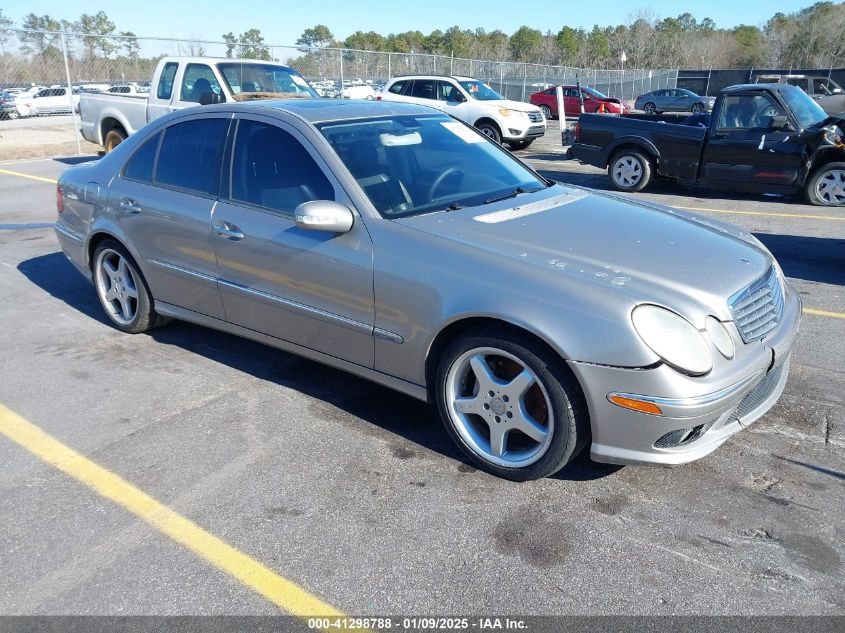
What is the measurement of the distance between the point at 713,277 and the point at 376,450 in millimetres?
1799

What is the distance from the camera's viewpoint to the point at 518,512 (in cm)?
307

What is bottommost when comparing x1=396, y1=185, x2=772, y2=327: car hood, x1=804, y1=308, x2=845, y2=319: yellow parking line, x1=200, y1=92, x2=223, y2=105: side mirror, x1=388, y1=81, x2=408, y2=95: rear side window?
x1=804, y1=308, x2=845, y2=319: yellow parking line

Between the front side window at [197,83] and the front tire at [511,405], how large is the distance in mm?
9202

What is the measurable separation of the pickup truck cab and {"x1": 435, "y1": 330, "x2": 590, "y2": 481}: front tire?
845cm

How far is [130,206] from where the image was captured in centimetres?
477

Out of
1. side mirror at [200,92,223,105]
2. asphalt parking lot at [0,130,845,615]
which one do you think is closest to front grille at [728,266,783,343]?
asphalt parking lot at [0,130,845,615]

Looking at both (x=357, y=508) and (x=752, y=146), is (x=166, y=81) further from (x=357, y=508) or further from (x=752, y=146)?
(x=357, y=508)

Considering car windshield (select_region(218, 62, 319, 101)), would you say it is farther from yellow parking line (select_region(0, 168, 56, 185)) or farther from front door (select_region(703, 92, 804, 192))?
front door (select_region(703, 92, 804, 192))

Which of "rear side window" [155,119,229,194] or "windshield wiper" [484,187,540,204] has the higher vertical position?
"rear side window" [155,119,229,194]

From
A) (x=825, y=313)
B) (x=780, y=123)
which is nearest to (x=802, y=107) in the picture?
(x=780, y=123)

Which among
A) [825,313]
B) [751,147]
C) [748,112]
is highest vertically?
[748,112]

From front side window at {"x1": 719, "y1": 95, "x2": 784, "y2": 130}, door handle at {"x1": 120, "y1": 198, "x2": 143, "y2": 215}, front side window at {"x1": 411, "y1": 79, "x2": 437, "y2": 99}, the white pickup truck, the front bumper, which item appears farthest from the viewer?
front side window at {"x1": 411, "y1": 79, "x2": 437, "y2": 99}

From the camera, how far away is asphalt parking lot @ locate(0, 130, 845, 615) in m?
2.62

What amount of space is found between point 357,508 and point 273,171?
1985 mm
